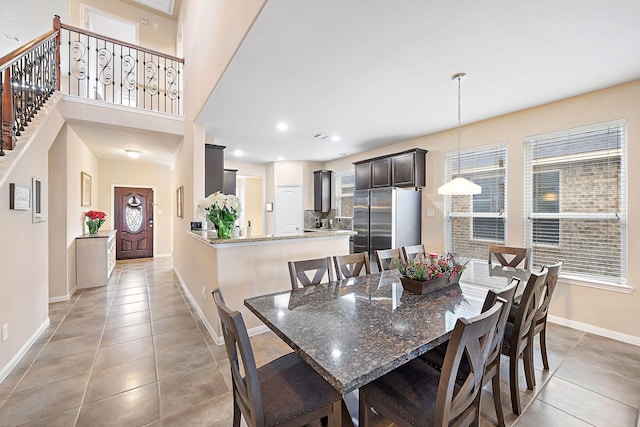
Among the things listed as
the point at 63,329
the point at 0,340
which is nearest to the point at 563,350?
the point at 0,340

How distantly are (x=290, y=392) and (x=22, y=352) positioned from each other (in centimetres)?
289

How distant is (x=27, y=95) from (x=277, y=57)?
284 centimetres

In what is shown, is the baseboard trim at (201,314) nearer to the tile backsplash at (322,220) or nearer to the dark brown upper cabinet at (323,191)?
the tile backsplash at (322,220)

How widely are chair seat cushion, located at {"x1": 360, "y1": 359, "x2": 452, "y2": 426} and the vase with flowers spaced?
1.82 feet

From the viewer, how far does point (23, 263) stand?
8.48 ft

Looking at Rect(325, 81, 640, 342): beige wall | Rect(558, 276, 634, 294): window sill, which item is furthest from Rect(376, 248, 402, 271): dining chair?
Rect(558, 276, 634, 294): window sill

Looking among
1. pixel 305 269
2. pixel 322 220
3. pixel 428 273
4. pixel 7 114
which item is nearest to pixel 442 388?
pixel 428 273

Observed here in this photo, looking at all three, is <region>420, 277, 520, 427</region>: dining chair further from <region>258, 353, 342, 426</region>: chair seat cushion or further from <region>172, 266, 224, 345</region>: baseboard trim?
<region>172, 266, 224, 345</region>: baseboard trim

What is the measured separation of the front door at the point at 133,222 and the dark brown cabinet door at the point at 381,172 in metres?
6.23

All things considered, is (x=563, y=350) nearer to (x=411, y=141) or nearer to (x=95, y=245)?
(x=411, y=141)

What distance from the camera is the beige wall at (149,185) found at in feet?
22.7

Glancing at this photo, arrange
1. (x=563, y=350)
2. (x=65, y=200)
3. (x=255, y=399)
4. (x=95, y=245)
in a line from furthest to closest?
(x=95, y=245), (x=65, y=200), (x=563, y=350), (x=255, y=399)

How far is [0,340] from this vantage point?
2.15 meters

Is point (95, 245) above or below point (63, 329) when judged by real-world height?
above
